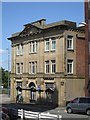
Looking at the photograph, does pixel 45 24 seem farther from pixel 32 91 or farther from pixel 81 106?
pixel 81 106

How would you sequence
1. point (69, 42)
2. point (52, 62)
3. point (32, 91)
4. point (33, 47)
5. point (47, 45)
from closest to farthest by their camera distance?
point (69, 42) < point (52, 62) < point (47, 45) < point (32, 91) < point (33, 47)

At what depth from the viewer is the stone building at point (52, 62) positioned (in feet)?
129

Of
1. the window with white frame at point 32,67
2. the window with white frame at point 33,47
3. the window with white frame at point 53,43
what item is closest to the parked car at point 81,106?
the window with white frame at point 53,43

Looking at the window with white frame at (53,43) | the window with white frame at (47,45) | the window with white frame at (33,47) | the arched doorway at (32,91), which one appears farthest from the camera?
the window with white frame at (33,47)

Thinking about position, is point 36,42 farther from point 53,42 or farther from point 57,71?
point 57,71

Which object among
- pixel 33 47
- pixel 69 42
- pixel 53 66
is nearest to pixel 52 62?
pixel 53 66

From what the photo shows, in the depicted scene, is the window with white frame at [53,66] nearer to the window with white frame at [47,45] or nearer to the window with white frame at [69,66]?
the window with white frame at [69,66]

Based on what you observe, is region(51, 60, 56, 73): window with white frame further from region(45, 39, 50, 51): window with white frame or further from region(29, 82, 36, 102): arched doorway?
region(29, 82, 36, 102): arched doorway

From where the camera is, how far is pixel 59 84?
129 feet

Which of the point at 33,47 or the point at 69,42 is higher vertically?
the point at 69,42

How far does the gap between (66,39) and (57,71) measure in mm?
4406

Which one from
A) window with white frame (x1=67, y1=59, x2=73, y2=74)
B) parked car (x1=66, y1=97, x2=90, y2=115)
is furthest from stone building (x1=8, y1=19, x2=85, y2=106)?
parked car (x1=66, y1=97, x2=90, y2=115)

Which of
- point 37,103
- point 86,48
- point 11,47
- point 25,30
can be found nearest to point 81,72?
point 86,48

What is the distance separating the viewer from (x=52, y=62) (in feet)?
135
